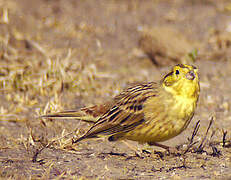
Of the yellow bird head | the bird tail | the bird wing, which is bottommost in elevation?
the bird tail

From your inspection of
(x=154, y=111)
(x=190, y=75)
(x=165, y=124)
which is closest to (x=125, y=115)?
(x=154, y=111)

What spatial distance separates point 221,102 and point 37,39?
418 centimetres

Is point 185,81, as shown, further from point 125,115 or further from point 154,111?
point 125,115

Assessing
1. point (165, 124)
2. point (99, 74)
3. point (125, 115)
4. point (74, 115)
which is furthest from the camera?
point (99, 74)

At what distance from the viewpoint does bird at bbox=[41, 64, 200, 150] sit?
14.5 feet

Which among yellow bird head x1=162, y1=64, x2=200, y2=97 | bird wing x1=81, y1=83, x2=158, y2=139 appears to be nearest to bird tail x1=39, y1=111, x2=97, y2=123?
bird wing x1=81, y1=83, x2=158, y2=139

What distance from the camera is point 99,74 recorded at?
7520 mm

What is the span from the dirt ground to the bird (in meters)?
0.25

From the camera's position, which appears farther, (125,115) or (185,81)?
(125,115)

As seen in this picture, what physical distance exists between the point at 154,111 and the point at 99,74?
3084 millimetres

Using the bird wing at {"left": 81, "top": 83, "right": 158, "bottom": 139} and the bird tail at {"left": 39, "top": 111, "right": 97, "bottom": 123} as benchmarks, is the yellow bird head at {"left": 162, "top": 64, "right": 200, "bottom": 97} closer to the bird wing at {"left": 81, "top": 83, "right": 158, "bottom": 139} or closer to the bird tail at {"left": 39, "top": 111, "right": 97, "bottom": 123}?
the bird wing at {"left": 81, "top": 83, "right": 158, "bottom": 139}

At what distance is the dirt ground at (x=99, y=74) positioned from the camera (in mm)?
4355

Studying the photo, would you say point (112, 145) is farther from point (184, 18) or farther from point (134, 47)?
point (184, 18)

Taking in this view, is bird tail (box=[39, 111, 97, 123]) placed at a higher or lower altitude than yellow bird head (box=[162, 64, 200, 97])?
lower
